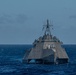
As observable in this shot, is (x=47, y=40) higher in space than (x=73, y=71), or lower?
higher

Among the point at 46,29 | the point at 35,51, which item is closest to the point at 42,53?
the point at 35,51

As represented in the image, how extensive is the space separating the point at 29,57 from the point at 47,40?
7.95m

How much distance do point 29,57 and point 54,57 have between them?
7256mm

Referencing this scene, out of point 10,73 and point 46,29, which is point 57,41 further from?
point 10,73

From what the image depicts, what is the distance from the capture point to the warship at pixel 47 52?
442 feet

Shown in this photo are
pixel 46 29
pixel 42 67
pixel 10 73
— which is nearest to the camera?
pixel 10 73

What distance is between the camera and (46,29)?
15062 centimetres

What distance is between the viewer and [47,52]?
135 m

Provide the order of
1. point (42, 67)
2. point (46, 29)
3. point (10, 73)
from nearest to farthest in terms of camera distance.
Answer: point (10, 73) → point (42, 67) → point (46, 29)

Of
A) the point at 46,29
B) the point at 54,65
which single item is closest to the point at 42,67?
the point at 54,65

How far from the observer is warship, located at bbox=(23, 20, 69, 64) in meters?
135

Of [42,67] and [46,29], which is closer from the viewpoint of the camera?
[42,67]

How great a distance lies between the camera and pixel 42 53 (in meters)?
135

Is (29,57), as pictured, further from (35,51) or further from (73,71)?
(73,71)
